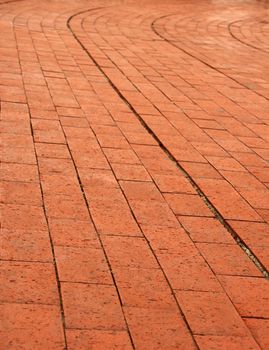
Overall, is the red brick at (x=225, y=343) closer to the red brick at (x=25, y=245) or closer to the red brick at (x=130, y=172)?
the red brick at (x=25, y=245)

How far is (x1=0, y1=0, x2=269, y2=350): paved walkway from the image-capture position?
7.88 ft

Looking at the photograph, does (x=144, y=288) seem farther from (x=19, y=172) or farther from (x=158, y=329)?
(x=19, y=172)

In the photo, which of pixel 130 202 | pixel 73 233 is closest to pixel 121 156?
pixel 130 202

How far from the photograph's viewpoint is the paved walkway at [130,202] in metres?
2.40

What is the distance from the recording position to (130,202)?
135 inches

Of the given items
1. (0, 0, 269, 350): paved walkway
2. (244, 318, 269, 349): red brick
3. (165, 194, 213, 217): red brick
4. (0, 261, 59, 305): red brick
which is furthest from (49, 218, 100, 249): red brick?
(244, 318, 269, 349): red brick

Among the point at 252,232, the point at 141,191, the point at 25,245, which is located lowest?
the point at 252,232

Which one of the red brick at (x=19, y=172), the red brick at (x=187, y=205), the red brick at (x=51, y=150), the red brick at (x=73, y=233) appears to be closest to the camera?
the red brick at (x=73, y=233)

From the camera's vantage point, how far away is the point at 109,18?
33.7ft

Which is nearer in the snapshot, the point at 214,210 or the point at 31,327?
the point at 31,327

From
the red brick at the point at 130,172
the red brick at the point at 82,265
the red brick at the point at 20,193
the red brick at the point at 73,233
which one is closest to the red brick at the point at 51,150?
the red brick at the point at 130,172

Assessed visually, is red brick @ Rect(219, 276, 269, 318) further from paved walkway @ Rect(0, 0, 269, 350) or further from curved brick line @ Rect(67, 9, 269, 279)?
curved brick line @ Rect(67, 9, 269, 279)

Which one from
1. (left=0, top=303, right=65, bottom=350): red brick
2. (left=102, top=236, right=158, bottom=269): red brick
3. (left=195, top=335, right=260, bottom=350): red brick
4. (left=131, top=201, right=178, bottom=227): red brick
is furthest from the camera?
(left=131, top=201, right=178, bottom=227): red brick

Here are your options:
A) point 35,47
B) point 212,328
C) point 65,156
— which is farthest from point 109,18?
point 212,328
